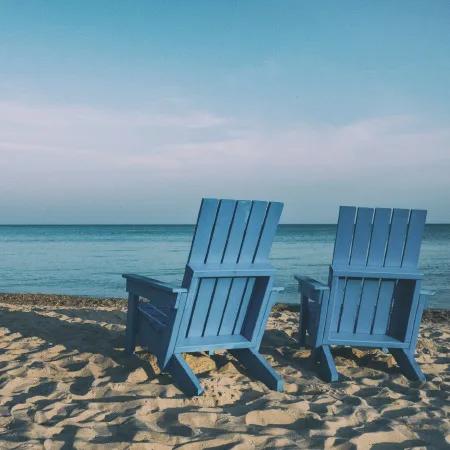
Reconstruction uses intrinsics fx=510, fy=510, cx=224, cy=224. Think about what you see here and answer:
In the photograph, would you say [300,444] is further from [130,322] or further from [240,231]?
[130,322]

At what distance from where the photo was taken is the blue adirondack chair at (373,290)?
145 inches

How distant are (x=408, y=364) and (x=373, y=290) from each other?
1.94ft

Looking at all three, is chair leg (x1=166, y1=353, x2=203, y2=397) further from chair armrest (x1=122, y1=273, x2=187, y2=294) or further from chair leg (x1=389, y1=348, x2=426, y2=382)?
chair leg (x1=389, y1=348, x2=426, y2=382)

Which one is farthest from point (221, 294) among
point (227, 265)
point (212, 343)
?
point (212, 343)

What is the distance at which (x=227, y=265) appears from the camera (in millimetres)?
3400

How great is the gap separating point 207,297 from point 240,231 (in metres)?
0.50

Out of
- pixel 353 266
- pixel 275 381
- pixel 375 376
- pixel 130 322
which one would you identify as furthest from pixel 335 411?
pixel 130 322

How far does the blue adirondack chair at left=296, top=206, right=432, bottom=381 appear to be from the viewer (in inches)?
145

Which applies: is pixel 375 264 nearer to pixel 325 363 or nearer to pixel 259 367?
pixel 325 363

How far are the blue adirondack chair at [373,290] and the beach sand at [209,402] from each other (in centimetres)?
23

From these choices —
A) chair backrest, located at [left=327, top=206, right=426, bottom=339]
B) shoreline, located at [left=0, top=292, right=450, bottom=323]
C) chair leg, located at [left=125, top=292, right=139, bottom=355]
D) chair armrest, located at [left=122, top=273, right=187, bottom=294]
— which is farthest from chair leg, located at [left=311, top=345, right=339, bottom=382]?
shoreline, located at [left=0, top=292, right=450, bottom=323]

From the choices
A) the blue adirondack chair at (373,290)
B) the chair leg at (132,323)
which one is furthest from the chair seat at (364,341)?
the chair leg at (132,323)

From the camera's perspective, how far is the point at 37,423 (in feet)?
8.77

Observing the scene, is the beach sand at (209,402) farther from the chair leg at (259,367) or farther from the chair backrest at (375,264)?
the chair backrest at (375,264)
